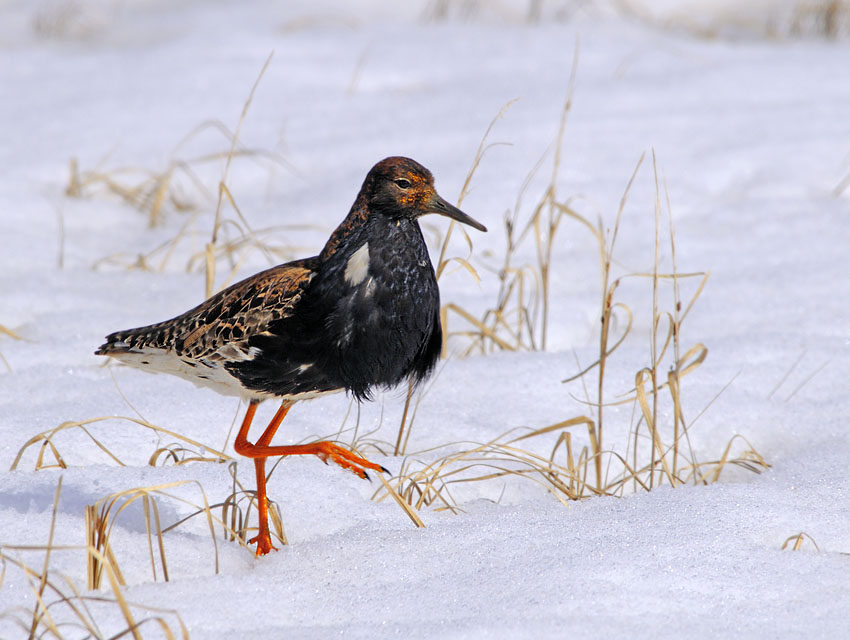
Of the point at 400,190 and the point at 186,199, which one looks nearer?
the point at 400,190

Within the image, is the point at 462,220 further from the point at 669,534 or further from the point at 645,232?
the point at 645,232

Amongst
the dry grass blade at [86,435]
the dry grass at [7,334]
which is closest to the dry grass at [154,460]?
the dry grass blade at [86,435]

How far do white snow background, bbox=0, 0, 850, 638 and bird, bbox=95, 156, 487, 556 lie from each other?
1.52 feet

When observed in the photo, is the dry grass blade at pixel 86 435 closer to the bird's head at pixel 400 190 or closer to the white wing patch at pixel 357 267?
the white wing patch at pixel 357 267

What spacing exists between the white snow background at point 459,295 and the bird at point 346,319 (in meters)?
0.46

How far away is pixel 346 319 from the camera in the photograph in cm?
365

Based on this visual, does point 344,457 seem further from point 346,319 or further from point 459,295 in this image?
point 459,295

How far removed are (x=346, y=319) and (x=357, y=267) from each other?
0.64ft

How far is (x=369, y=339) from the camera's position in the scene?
3.66 m

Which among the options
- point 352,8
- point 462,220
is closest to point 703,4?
point 352,8

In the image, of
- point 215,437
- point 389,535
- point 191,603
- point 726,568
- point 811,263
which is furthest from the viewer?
point 811,263

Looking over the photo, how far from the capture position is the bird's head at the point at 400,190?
3752 millimetres

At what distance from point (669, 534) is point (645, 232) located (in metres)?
3.68

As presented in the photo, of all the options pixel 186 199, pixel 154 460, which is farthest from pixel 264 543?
pixel 186 199
